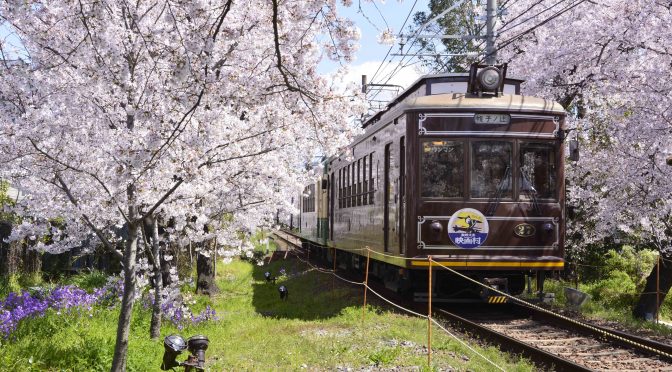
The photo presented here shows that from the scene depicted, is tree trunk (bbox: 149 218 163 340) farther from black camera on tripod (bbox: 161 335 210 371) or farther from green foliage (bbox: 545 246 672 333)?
green foliage (bbox: 545 246 672 333)

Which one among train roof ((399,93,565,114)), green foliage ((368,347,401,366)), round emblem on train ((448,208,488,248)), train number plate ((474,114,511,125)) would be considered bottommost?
green foliage ((368,347,401,366))

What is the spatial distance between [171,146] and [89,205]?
2.07 m

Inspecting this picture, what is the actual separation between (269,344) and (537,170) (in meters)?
4.94

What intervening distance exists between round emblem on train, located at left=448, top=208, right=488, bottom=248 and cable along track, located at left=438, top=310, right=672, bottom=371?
112 cm

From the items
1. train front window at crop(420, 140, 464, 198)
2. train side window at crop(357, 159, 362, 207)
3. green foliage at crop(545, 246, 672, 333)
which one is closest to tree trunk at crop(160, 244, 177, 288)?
train front window at crop(420, 140, 464, 198)

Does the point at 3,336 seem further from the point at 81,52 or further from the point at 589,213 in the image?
the point at 589,213

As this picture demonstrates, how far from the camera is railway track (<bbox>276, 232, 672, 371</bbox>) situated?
304 inches

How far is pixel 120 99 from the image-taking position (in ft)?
21.8

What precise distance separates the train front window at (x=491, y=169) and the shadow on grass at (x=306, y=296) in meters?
3.29

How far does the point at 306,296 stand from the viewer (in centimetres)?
1623

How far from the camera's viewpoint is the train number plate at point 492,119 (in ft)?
36.0

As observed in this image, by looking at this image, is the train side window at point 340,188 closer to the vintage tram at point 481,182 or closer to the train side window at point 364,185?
the train side window at point 364,185

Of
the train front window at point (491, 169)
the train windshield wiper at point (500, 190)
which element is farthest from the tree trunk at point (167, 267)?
the train windshield wiper at point (500, 190)

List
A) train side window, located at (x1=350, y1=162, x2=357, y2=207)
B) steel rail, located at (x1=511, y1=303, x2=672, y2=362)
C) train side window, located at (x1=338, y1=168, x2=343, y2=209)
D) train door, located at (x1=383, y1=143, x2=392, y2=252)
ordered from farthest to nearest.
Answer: train side window, located at (x1=338, y1=168, x2=343, y2=209) → train side window, located at (x1=350, y1=162, x2=357, y2=207) → train door, located at (x1=383, y1=143, x2=392, y2=252) → steel rail, located at (x1=511, y1=303, x2=672, y2=362)
